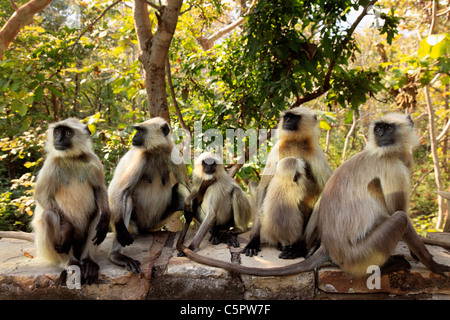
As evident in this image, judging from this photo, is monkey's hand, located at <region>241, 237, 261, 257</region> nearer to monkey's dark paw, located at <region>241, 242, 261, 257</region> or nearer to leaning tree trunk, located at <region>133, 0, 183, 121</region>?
monkey's dark paw, located at <region>241, 242, 261, 257</region>

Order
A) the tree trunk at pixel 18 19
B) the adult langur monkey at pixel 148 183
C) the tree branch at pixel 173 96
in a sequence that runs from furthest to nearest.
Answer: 1. the tree branch at pixel 173 96
2. the tree trunk at pixel 18 19
3. the adult langur monkey at pixel 148 183

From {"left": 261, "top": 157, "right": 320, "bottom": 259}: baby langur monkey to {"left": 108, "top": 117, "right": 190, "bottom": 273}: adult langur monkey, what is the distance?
3.04 feet

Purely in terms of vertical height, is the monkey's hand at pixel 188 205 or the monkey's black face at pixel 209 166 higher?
the monkey's black face at pixel 209 166

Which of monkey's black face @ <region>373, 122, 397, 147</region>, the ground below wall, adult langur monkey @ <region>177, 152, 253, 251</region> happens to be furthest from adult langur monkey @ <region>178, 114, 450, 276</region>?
adult langur monkey @ <region>177, 152, 253, 251</region>

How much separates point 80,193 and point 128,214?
1.58 feet

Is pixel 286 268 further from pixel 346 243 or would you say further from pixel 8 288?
pixel 8 288

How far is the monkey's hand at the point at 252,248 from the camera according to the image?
2.93 m

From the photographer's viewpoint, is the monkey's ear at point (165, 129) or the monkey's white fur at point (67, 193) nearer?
the monkey's white fur at point (67, 193)

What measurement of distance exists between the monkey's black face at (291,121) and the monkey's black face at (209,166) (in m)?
0.71

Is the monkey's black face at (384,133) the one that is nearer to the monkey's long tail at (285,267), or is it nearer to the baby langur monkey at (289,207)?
the baby langur monkey at (289,207)

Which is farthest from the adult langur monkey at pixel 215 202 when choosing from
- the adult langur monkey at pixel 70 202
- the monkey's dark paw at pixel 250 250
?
the adult langur monkey at pixel 70 202

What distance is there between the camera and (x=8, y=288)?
2508 mm

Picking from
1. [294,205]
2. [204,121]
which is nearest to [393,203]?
[294,205]
